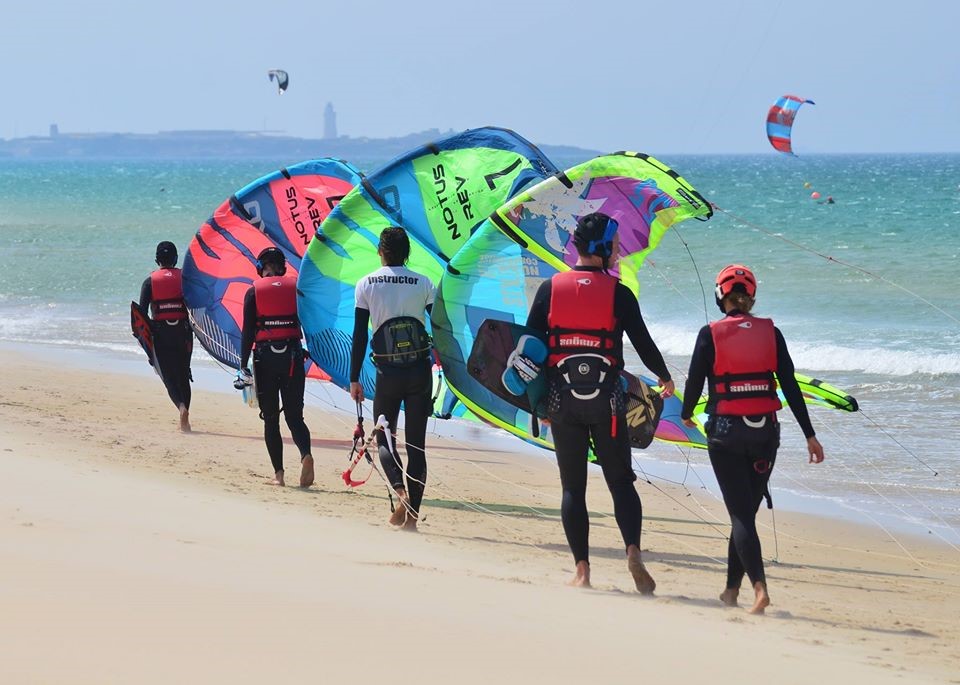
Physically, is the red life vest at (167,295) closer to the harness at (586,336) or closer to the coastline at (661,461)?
the coastline at (661,461)

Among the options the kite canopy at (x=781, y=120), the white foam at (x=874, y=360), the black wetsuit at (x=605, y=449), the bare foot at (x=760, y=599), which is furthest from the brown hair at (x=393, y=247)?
the kite canopy at (x=781, y=120)

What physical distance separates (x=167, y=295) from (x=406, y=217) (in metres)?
2.01

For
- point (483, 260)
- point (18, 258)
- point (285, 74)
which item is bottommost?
point (18, 258)

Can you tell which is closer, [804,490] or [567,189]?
[567,189]

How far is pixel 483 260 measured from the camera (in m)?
7.52

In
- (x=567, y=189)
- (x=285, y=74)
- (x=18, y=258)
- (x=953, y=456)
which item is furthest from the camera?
(x=18, y=258)

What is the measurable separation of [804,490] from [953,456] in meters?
1.48

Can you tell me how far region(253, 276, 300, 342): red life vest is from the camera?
747cm

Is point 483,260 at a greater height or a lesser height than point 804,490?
greater

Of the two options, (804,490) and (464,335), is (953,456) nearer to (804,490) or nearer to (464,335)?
(804,490)

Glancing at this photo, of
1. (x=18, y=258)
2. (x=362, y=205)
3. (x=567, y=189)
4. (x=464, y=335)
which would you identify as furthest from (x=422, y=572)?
(x=18, y=258)

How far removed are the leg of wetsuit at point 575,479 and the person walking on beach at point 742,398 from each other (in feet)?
1.59

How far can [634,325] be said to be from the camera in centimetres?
535

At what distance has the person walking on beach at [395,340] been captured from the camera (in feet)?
20.9
